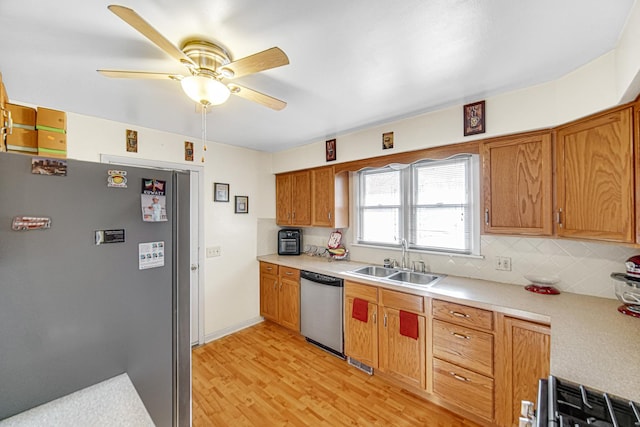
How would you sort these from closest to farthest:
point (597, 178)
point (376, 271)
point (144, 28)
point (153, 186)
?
point (144, 28)
point (153, 186)
point (597, 178)
point (376, 271)

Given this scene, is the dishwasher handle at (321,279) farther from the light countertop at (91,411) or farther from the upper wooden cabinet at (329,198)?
the light countertop at (91,411)

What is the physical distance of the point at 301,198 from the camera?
347 centimetres

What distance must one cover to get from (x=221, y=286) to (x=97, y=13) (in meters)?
2.77

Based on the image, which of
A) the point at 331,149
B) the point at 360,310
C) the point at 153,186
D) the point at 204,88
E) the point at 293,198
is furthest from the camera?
the point at 293,198

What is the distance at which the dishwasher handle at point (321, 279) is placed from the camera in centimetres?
267

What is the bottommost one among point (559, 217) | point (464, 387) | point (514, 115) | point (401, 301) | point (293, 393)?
point (293, 393)

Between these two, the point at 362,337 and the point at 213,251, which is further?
the point at 213,251

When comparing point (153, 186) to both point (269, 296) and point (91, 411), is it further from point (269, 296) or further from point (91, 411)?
point (269, 296)

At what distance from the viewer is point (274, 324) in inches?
140

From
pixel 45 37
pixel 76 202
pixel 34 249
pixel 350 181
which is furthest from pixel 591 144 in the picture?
pixel 45 37

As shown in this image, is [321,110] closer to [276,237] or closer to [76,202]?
[76,202]

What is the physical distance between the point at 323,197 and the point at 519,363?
7.58 feet

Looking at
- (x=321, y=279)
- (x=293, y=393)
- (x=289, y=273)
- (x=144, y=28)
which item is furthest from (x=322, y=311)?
(x=144, y=28)

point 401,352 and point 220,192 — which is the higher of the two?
point 220,192
